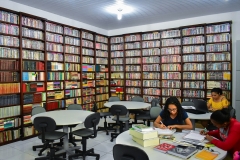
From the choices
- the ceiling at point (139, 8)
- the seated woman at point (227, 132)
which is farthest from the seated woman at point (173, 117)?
the ceiling at point (139, 8)

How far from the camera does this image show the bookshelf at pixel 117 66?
718 cm

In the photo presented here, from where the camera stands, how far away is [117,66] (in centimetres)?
732

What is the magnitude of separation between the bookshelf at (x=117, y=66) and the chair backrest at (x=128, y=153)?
5.54 metres

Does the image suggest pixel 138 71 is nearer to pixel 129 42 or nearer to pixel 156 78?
pixel 156 78

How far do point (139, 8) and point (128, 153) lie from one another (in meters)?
4.40

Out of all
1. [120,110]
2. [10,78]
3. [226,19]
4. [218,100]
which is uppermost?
[226,19]

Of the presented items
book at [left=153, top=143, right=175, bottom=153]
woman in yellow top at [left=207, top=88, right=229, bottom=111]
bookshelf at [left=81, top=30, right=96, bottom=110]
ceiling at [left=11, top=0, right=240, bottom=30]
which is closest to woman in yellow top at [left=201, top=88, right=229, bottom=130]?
woman in yellow top at [left=207, top=88, right=229, bottom=111]

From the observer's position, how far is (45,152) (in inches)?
149

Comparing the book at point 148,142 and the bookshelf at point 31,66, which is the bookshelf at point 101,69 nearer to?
the bookshelf at point 31,66

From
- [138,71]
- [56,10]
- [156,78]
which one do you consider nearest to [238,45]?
[156,78]

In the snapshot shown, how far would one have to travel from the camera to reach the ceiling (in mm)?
4617

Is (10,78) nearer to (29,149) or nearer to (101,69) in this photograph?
(29,149)

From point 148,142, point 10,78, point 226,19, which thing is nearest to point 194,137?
point 148,142

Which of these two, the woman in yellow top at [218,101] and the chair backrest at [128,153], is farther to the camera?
the woman in yellow top at [218,101]
